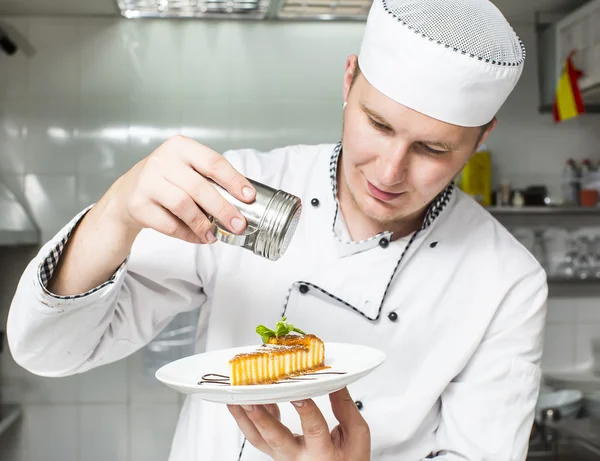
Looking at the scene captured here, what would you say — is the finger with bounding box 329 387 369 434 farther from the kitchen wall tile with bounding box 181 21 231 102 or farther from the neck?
the kitchen wall tile with bounding box 181 21 231 102

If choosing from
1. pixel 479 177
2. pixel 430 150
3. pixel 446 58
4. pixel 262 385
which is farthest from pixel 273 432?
pixel 479 177

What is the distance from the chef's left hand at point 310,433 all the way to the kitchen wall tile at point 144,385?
7.06 ft

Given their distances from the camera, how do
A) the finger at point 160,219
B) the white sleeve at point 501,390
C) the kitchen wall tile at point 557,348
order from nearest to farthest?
the finger at point 160,219, the white sleeve at point 501,390, the kitchen wall tile at point 557,348

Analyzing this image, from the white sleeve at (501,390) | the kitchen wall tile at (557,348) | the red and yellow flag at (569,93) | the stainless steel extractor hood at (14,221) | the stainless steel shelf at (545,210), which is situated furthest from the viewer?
the kitchen wall tile at (557,348)

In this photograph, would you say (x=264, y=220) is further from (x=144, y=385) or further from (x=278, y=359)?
(x=144, y=385)

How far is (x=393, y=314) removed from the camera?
1392 millimetres

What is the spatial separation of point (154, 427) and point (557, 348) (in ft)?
6.56

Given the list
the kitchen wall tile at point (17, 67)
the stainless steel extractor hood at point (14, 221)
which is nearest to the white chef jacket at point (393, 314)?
the stainless steel extractor hood at point (14, 221)

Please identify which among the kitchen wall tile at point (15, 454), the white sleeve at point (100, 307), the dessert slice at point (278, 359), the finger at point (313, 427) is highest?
the white sleeve at point (100, 307)

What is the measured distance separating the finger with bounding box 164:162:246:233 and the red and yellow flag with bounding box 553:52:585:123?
242cm

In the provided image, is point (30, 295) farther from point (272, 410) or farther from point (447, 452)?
point (447, 452)

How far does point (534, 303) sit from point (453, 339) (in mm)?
192

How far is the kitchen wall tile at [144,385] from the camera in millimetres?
3135

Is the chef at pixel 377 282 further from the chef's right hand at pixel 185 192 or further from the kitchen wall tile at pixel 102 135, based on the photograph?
the kitchen wall tile at pixel 102 135
